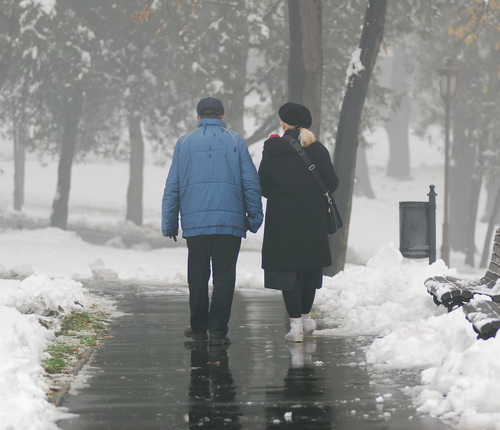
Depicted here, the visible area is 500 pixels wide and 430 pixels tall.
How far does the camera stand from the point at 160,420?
14.6ft

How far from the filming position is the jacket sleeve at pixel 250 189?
22.0 feet

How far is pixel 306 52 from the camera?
40.3ft

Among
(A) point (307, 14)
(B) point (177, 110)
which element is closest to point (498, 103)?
(B) point (177, 110)

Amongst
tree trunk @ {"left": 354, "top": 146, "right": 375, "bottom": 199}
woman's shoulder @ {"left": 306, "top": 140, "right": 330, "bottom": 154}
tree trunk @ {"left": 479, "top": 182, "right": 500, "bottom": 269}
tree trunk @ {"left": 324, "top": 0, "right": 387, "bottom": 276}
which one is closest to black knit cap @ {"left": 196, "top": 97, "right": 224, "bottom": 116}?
woman's shoulder @ {"left": 306, "top": 140, "right": 330, "bottom": 154}

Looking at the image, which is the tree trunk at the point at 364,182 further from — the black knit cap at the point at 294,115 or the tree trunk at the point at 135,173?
the black knit cap at the point at 294,115

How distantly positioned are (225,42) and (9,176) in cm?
3087

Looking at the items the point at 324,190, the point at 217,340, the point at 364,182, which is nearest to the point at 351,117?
the point at 324,190

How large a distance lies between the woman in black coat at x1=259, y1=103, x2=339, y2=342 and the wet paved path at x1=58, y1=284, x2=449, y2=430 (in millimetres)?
506

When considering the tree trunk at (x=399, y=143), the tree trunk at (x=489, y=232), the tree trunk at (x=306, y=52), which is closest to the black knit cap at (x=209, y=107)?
the tree trunk at (x=306, y=52)

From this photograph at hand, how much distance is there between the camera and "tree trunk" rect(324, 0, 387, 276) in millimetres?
12227

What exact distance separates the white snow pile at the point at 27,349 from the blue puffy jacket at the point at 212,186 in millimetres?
1376

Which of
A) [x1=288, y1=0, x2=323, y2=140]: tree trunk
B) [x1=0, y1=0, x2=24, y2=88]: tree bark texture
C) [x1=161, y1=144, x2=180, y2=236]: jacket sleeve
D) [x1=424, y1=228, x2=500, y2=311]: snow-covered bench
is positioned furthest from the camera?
[x1=0, y1=0, x2=24, y2=88]: tree bark texture

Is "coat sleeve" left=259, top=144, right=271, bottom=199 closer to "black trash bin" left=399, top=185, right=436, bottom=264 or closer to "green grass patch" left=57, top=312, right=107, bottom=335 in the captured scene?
"green grass patch" left=57, top=312, right=107, bottom=335

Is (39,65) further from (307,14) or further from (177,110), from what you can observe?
(307,14)
